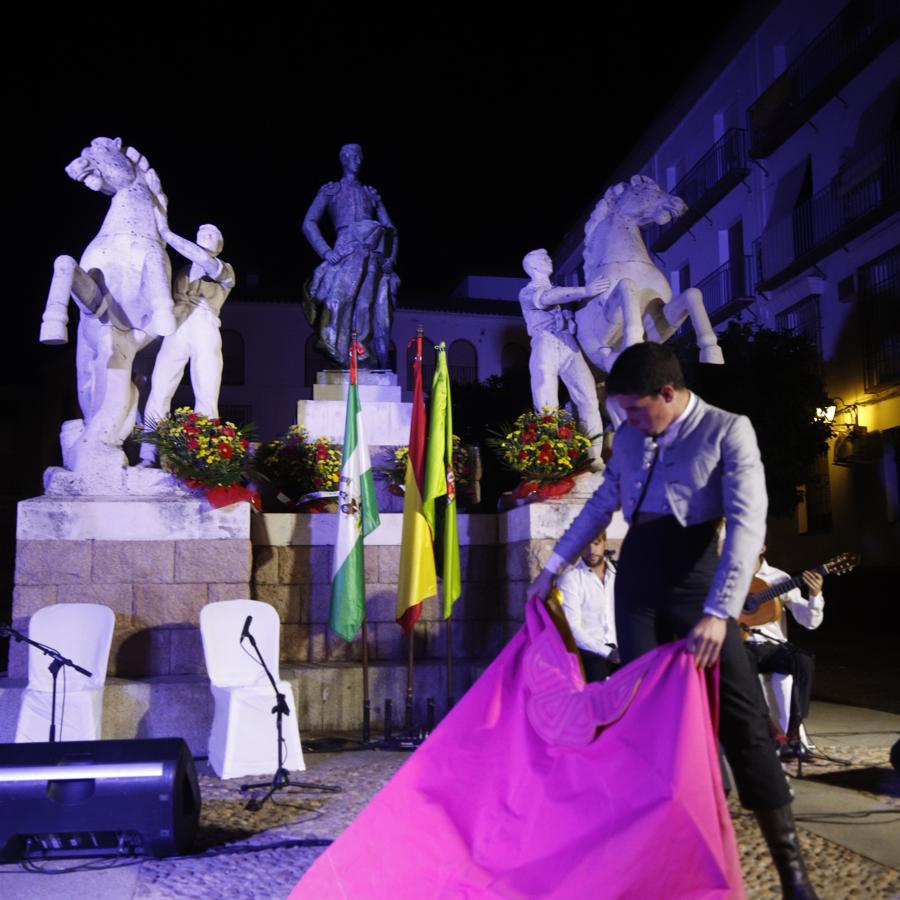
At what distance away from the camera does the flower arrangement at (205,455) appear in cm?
787

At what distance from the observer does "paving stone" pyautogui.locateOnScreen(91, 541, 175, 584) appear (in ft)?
25.6

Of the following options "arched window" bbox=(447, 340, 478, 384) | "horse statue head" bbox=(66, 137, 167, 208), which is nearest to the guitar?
"horse statue head" bbox=(66, 137, 167, 208)

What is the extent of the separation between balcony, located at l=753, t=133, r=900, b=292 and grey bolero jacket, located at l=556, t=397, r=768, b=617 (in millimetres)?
17402

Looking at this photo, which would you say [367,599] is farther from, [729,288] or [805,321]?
[729,288]

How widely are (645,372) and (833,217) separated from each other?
66.6ft

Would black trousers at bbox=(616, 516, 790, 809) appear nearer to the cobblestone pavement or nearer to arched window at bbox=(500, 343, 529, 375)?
the cobblestone pavement

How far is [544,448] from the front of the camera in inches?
328

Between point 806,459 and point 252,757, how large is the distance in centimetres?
1669

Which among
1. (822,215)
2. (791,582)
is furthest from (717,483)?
(822,215)

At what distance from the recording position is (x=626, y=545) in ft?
11.6

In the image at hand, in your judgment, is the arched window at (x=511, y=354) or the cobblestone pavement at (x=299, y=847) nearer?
the cobblestone pavement at (x=299, y=847)

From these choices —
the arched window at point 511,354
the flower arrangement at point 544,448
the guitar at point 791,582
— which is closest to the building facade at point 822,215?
the arched window at point 511,354

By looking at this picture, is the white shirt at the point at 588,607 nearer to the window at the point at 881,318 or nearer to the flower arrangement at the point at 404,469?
the flower arrangement at the point at 404,469

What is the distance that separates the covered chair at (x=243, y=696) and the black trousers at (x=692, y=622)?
11.8ft
